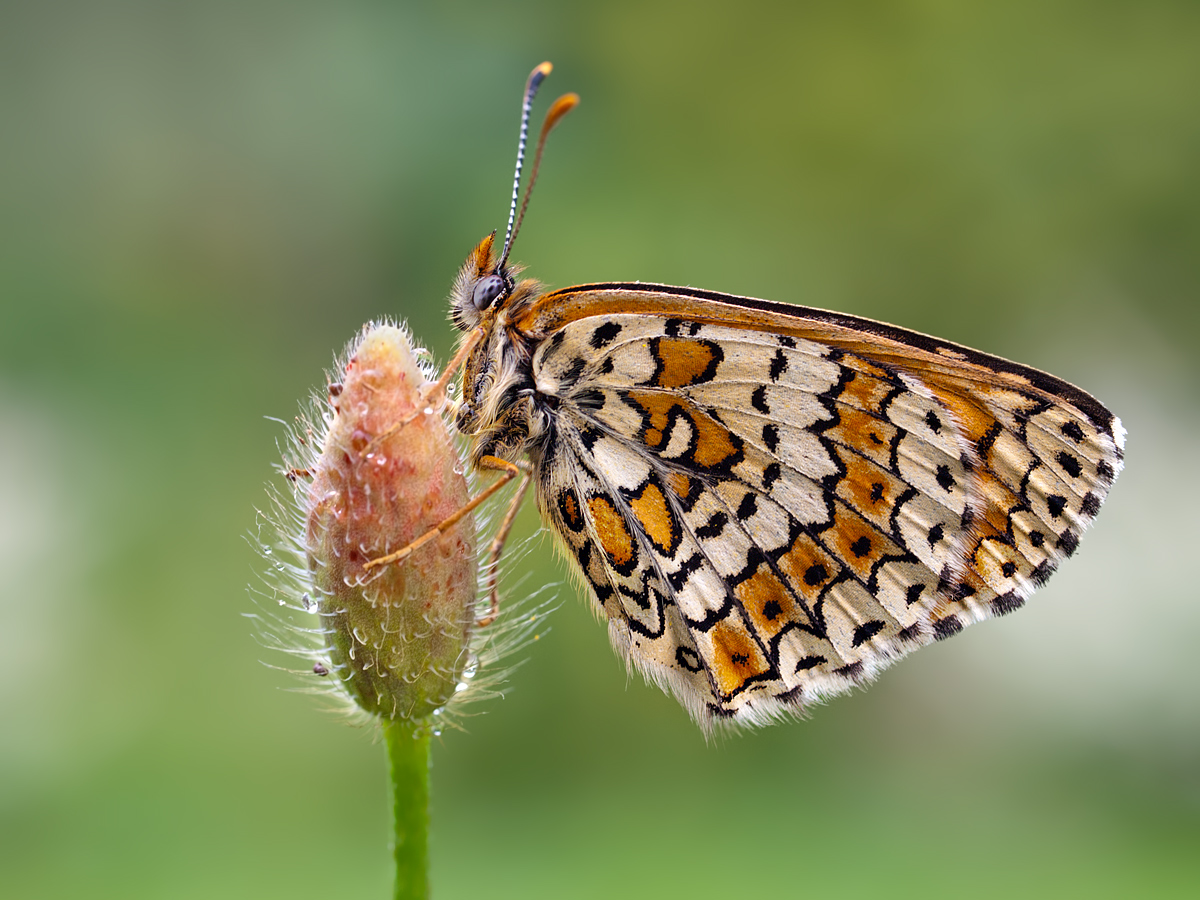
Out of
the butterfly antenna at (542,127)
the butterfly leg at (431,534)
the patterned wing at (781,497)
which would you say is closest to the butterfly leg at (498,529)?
the butterfly leg at (431,534)

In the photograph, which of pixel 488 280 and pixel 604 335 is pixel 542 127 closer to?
pixel 488 280

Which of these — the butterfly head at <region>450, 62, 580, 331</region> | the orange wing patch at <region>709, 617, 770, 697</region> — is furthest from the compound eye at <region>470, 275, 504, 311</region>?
the orange wing patch at <region>709, 617, 770, 697</region>

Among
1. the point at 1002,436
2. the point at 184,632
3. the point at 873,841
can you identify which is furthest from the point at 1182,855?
the point at 184,632

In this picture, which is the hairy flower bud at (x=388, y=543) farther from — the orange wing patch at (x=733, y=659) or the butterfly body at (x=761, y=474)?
the orange wing patch at (x=733, y=659)

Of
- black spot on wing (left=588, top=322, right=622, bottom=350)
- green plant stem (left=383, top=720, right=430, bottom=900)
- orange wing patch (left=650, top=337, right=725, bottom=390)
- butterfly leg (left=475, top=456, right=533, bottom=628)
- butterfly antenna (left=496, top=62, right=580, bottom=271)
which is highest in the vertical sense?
butterfly antenna (left=496, top=62, right=580, bottom=271)

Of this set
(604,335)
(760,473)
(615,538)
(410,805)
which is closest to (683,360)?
(604,335)

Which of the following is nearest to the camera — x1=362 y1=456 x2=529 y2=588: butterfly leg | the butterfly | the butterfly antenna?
x1=362 y1=456 x2=529 y2=588: butterfly leg

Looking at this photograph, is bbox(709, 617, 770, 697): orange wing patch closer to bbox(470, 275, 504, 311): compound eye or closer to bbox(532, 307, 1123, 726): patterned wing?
bbox(532, 307, 1123, 726): patterned wing
